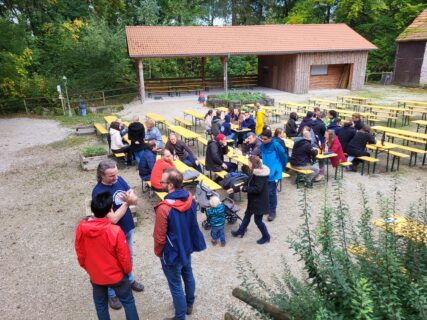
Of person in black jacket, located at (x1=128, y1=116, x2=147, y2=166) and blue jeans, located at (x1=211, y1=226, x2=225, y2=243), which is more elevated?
person in black jacket, located at (x1=128, y1=116, x2=147, y2=166)

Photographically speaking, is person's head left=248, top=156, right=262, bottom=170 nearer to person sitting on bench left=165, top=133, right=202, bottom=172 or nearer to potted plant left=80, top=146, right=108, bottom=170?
person sitting on bench left=165, top=133, right=202, bottom=172

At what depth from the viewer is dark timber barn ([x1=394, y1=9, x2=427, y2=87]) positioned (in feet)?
82.7

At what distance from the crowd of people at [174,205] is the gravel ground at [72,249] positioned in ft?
0.94

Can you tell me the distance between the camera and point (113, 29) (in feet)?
93.1

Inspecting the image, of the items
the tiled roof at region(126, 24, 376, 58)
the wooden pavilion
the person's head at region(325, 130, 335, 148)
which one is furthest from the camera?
the wooden pavilion

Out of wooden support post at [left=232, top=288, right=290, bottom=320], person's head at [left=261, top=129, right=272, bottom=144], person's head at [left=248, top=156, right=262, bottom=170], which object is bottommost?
wooden support post at [left=232, top=288, right=290, bottom=320]

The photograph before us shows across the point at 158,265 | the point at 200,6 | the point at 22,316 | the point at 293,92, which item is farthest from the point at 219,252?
the point at 200,6

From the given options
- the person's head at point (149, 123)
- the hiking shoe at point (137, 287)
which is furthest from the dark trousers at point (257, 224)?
the person's head at point (149, 123)

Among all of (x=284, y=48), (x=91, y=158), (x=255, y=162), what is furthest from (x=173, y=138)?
(x=284, y=48)

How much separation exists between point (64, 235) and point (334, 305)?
17.2 feet

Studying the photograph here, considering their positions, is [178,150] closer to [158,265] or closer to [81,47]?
[158,265]

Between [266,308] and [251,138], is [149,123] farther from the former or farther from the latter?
[266,308]

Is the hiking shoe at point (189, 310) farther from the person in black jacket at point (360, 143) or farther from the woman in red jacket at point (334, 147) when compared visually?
the person in black jacket at point (360, 143)

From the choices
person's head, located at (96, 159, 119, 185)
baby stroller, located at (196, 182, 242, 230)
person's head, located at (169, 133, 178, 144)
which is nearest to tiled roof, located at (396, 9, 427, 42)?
person's head, located at (169, 133, 178, 144)
